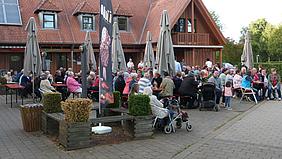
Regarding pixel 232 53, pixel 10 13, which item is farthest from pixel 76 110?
pixel 232 53

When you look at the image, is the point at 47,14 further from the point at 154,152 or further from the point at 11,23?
the point at 154,152

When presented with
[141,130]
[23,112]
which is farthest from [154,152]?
[23,112]

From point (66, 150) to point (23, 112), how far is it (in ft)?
8.25

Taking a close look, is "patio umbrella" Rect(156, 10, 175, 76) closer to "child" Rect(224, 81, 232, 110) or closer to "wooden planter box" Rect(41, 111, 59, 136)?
"child" Rect(224, 81, 232, 110)

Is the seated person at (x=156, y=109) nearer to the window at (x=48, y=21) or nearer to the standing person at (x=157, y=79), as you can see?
the standing person at (x=157, y=79)

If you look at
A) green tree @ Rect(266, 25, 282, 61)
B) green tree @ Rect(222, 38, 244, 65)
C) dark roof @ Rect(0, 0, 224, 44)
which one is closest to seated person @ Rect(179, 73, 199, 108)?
dark roof @ Rect(0, 0, 224, 44)

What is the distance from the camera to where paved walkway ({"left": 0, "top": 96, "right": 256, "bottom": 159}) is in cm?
700

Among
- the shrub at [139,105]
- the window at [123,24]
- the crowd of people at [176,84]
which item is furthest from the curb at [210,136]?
the window at [123,24]

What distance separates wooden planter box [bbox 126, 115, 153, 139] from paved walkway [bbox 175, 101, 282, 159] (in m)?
1.34

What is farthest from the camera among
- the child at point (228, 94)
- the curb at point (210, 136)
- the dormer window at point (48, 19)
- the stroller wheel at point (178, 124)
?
the dormer window at point (48, 19)

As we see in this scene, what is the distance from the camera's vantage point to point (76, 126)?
291 inches

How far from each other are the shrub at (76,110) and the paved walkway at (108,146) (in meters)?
0.67

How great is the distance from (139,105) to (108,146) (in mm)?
1337

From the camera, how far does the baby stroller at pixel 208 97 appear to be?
13.0 metres
